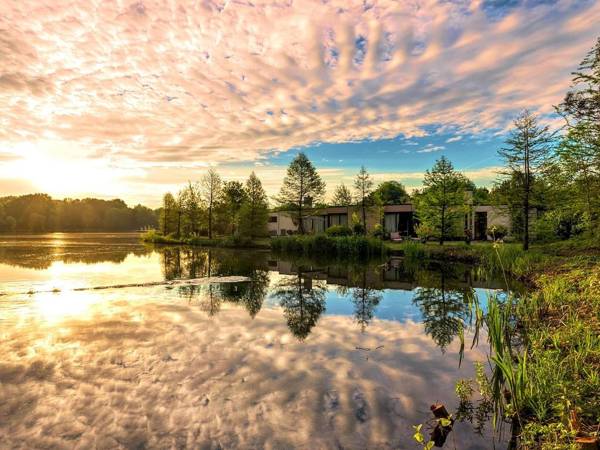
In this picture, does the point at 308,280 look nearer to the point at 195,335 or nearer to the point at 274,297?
the point at 274,297

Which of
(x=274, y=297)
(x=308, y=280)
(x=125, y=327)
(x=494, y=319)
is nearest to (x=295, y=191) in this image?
(x=308, y=280)

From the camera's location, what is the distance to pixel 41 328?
8.13 m

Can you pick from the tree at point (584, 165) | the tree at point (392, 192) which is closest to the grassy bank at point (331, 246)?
the tree at point (584, 165)

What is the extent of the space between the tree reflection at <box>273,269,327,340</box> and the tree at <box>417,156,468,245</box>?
1584 cm

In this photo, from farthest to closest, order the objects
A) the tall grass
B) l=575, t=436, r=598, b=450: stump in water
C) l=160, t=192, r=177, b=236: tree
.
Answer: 1. l=160, t=192, r=177, b=236: tree
2. the tall grass
3. l=575, t=436, r=598, b=450: stump in water

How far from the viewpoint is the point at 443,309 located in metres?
10.7

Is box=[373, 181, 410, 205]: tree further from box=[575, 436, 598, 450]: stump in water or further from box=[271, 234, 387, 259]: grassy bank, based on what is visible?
box=[575, 436, 598, 450]: stump in water

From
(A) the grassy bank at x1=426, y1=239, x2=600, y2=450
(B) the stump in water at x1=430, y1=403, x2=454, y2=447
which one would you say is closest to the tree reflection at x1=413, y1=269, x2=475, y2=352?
(A) the grassy bank at x1=426, y1=239, x2=600, y2=450

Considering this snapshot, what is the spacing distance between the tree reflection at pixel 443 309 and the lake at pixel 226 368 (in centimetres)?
6

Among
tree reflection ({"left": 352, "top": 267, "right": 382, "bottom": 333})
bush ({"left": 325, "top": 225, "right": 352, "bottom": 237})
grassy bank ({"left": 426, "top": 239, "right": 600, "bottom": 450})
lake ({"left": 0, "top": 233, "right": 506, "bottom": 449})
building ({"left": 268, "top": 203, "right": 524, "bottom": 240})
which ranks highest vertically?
building ({"left": 268, "top": 203, "right": 524, "bottom": 240})

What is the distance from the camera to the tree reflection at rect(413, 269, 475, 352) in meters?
8.19

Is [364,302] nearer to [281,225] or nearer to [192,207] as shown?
Result: [281,225]

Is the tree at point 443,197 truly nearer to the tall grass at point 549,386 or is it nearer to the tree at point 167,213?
the tall grass at point 549,386

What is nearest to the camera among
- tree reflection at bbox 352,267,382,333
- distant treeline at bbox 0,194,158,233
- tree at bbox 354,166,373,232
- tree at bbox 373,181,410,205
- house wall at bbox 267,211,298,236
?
tree reflection at bbox 352,267,382,333
